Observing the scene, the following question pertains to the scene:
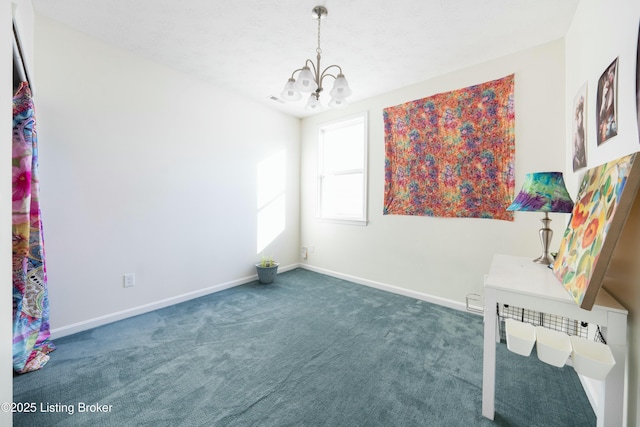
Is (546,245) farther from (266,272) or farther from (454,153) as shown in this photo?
(266,272)

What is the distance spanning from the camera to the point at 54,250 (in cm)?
200

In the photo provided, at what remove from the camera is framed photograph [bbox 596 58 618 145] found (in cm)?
113

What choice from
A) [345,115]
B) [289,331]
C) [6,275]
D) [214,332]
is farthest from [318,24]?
[214,332]

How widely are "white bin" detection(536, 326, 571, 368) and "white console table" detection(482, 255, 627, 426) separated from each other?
93mm

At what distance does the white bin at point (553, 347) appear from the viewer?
96 centimetres

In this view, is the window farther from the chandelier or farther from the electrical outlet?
the electrical outlet

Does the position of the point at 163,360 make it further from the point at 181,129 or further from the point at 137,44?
the point at 137,44

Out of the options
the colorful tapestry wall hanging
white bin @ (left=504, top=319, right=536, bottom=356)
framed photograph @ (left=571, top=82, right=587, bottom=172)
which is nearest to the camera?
white bin @ (left=504, top=319, right=536, bottom=356)

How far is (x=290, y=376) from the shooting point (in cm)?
159

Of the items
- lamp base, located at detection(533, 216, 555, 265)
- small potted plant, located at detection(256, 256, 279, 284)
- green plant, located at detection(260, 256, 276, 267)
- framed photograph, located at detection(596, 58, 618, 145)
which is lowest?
small potted plant, located at detection(256, 256, 279, 284)

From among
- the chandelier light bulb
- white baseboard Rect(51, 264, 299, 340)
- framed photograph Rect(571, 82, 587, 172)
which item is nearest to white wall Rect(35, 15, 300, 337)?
white baseboard Rect(51, 264, 299, 340)

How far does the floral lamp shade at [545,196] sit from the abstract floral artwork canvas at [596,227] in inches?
4.1

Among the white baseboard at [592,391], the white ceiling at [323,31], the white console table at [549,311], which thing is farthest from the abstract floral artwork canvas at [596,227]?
the white ceiling at [323,31]

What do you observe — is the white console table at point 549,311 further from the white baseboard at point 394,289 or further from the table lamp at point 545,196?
the white baseboard at point 394,289
